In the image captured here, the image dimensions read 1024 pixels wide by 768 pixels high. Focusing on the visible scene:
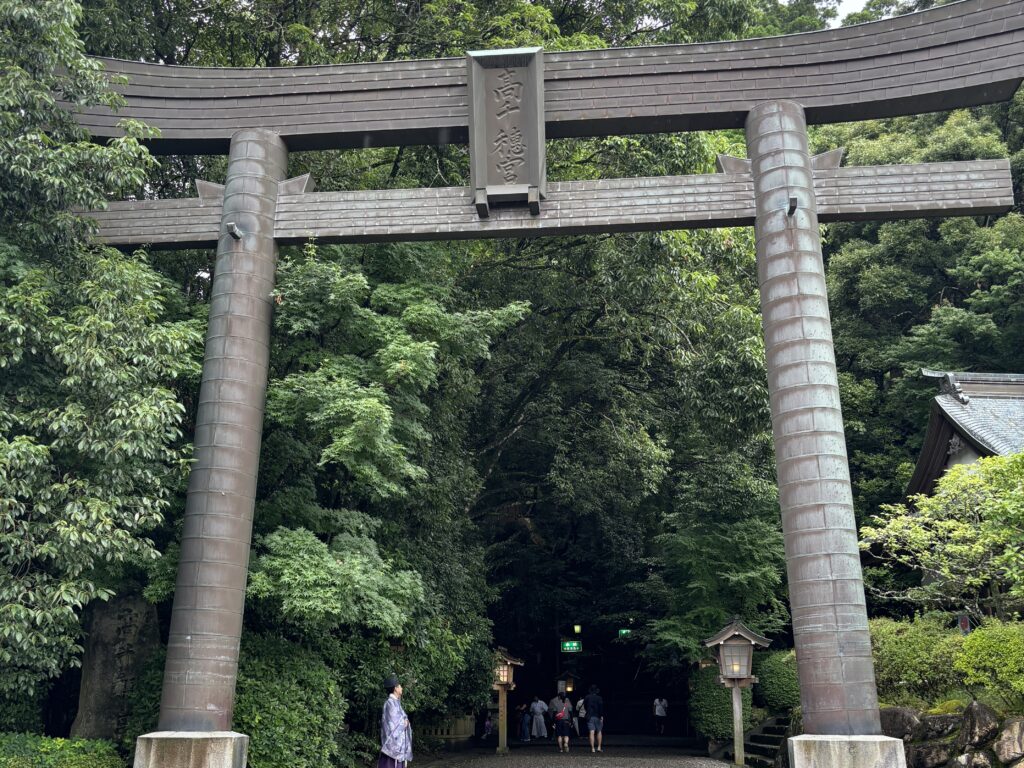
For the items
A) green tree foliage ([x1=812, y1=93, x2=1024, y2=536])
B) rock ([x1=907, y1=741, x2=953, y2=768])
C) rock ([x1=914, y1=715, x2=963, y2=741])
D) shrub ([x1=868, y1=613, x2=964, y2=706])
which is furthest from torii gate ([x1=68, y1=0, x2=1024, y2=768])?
green tree foliage ([x1=812, y1=93, x2=1024, y2=536])

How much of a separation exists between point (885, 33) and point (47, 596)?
10.7 m

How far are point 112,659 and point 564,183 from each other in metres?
8.11

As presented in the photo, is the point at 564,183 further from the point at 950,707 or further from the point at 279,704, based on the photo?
the point at 950,707

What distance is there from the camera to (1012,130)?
2697 centimetres

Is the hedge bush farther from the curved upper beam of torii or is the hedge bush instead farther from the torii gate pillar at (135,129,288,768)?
the curved upper beam of torii

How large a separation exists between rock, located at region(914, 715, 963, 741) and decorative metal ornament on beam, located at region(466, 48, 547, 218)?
8112mm

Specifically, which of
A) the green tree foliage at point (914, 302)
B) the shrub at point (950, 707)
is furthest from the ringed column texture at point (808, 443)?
the green tree foliage at point (914, 302)

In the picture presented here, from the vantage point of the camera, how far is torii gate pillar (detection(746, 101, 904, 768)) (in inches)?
360

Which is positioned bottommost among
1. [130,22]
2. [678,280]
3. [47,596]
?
[47,596]

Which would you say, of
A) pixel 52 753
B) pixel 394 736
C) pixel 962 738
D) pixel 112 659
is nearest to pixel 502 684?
pixel 112 659

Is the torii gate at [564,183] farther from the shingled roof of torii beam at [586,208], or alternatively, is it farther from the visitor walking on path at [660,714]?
the visitor walking on path at [660,714]

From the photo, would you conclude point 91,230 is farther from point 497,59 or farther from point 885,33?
point 885,33

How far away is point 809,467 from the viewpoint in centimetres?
993

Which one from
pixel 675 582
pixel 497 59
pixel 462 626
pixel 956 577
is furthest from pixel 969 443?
pixel 497 59
